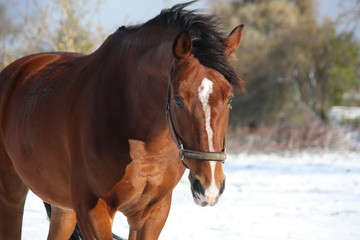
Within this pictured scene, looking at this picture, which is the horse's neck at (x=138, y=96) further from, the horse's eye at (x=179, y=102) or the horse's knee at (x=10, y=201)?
the horse's knee at (x=10, y=201)

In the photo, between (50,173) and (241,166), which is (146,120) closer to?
(50,173)

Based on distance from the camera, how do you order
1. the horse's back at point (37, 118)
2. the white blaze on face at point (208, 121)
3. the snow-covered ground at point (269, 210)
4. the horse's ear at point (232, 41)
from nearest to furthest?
1. the white blaze on face at point (208, 121)
2. the horse's ear at point (232, 41)
3. the horse's back at point (37, 118)
4. the snow-covered ground at point (269, 210)

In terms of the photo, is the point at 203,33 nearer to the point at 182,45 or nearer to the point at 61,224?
the point at 182,45

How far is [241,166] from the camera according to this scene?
1391 cm

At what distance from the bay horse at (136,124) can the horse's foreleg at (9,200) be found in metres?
0.49

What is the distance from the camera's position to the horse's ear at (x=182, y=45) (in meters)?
2.70

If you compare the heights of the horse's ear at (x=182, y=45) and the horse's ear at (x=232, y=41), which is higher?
the horse's ear at (x=182, y=45)

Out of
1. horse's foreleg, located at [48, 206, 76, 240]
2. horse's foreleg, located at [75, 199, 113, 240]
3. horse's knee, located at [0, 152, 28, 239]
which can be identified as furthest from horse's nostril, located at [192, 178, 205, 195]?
horse's knee, located at [0, 152, 28, 239]

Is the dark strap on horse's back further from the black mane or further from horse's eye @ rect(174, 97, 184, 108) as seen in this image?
the black mane

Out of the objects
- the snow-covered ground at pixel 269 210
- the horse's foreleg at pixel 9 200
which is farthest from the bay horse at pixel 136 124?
the snow-covered ground at pixel 269 210

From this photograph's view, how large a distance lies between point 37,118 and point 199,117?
1508 mm

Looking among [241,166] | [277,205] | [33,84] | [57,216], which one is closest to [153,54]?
[33,84]

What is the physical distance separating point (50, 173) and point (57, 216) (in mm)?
839

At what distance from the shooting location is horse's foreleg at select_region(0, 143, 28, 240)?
4.20 m
